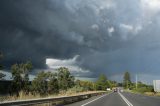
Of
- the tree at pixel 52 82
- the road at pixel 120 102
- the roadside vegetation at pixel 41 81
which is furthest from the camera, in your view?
the tree at pixel 52 82

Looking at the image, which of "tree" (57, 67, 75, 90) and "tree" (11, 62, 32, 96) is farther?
"tree" (57, 67, 75, 90)

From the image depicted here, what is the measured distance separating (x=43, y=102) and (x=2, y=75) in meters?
62.5

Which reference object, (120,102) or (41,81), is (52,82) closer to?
(41,81)

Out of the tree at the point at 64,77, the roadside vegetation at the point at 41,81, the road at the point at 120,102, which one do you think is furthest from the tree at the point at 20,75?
the road at the point at 120,102

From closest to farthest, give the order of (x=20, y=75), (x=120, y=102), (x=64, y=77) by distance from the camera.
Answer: (x=120, y=102) → (x=20, y=75) → (x=64, y=77)

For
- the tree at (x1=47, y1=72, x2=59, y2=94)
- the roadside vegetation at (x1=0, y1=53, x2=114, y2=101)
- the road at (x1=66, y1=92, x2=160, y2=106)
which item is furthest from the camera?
→ the tree at (x1=47, y1=72, x2=59, y2=94)

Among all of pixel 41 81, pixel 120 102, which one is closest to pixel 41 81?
pixel 41 81

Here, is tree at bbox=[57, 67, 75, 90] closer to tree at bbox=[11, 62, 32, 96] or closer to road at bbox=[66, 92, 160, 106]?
tree at bbox=[11, 62, 32, 96]

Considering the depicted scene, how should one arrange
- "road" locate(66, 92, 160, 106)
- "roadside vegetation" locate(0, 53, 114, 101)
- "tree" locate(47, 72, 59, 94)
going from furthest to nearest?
"tree" locate(47, 72, 59, 94) < "roadside vegetation" locate(0, 53, 114, 101) < "road" locate(66, 92, 160, 106)

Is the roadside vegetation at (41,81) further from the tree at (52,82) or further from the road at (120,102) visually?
the road at (120,102)

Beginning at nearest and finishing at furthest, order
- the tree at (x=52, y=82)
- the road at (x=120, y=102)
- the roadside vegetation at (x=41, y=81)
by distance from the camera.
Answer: the road at (x=120, y=102) → the roadside vegetation at (x=41, y=81) → the tree at (x=52, y=82)

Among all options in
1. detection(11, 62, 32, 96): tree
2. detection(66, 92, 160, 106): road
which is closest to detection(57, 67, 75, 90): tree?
detection(11, 62, 32, 96): tree

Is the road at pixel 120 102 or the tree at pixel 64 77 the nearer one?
the road at pixel 120 102

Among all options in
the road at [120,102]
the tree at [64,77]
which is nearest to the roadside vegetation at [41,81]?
the tree at [64,77]
